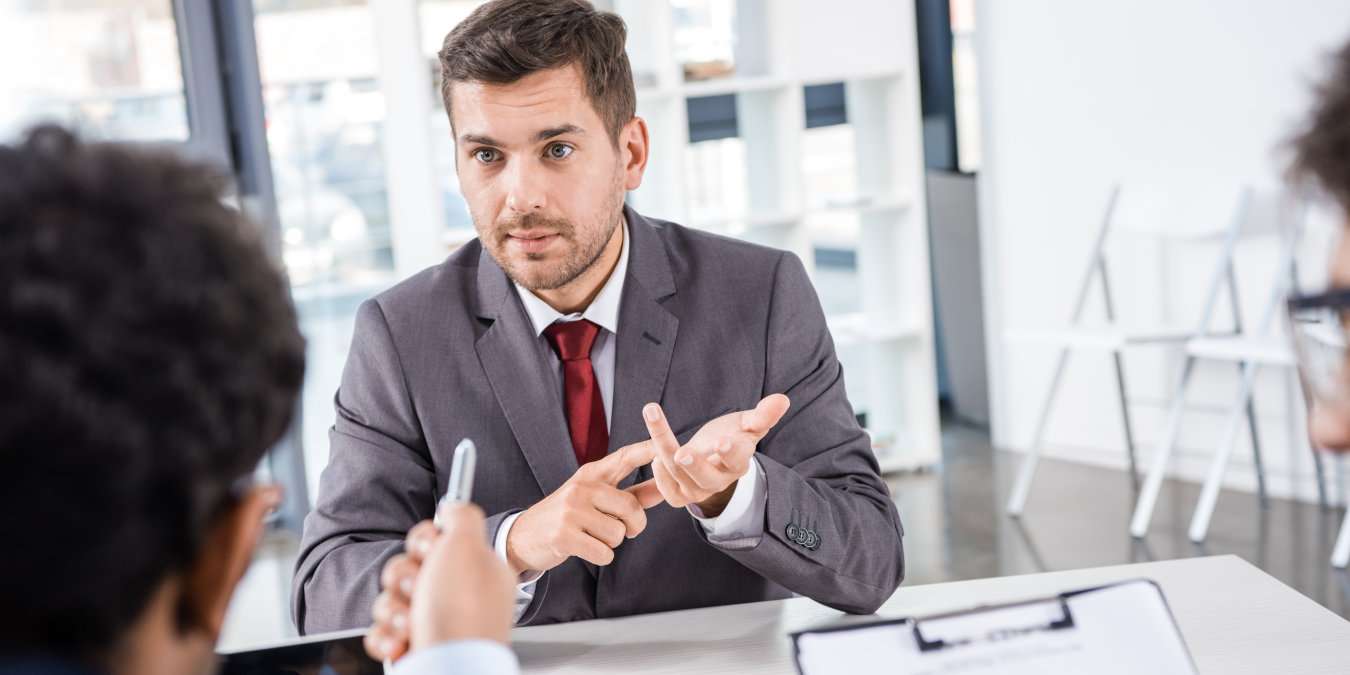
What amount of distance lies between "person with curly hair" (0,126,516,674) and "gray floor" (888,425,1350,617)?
132 inches

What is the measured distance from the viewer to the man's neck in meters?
1.91

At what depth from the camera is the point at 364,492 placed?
1740mm

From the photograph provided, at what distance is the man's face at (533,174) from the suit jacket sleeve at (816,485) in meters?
0.29

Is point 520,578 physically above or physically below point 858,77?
below

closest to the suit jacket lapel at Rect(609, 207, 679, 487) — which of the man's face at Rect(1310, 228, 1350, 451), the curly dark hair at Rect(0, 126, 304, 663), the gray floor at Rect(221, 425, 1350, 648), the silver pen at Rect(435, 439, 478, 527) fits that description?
the silver pen at Rect(435, 439, 478, 527)

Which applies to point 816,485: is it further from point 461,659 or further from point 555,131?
point 461,659

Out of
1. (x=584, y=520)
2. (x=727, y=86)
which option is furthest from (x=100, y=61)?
(x=584, y=520)

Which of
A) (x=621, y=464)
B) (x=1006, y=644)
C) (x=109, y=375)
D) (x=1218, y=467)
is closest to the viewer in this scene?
(x=109, y=375)

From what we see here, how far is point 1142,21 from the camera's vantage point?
187 inches

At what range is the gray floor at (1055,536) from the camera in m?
3.89

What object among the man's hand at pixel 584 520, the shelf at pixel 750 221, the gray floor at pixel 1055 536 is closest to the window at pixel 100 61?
the gray floor at pixel 1055 536

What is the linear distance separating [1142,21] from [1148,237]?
737 mm

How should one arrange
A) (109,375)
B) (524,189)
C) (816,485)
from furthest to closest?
(524,189)
(816,485)
(109,375)

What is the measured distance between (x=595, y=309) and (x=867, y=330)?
340 centimetres
